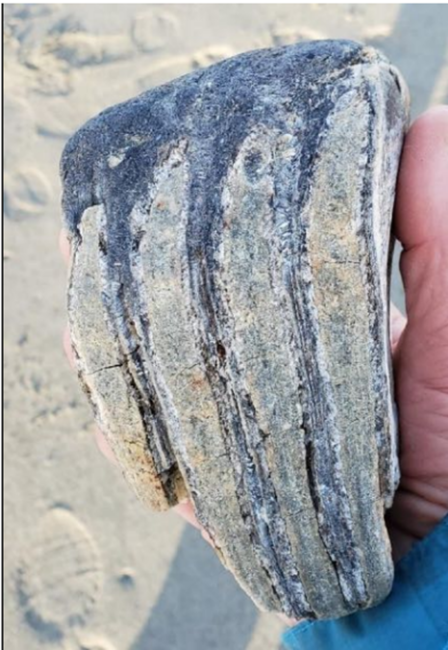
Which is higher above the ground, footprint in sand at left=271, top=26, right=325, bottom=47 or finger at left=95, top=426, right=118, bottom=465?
footprint in sand at left=271, top=26, right=325, bottom=47

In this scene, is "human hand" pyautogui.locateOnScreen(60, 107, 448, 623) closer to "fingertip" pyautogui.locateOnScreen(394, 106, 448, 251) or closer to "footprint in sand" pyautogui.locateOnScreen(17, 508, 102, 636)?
"fingertip" pyautogui.locateOnScreen(394, 106, 448, 251)

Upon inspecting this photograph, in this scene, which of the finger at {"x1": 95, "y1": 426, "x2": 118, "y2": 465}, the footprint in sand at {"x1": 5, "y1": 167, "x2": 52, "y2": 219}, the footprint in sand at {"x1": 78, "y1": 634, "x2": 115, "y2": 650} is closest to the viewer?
the finger at {"x1": 95, "y1": 426, "x2": 118, "y2": 465}

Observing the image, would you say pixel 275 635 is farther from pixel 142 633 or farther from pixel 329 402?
pixel 329 402

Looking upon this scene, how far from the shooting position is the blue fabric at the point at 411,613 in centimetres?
106

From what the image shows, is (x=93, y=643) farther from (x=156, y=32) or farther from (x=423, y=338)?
(x=156, y=32)

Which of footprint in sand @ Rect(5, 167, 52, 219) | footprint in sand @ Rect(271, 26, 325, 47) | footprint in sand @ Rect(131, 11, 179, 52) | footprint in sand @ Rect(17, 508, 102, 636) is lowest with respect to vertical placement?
footprint in sand @ Rect(17, 508, 102, 636)

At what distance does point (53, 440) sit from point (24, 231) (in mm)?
526

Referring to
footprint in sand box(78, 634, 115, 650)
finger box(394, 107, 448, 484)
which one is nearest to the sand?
footprint in sand box(78, 634, 115, 650)

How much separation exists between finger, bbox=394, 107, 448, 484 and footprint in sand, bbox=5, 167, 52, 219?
Result: 4.01 feet

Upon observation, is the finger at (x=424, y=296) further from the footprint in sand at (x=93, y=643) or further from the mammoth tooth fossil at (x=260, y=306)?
the footprint in sand at (x=93, y=643)

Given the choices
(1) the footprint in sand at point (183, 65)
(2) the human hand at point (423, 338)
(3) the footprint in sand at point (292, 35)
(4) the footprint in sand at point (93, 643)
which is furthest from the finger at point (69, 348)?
(3) the footprint in sand at point (292, 35)

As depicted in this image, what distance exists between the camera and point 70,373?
209 cm

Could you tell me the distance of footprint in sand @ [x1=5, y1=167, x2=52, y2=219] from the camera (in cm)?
219

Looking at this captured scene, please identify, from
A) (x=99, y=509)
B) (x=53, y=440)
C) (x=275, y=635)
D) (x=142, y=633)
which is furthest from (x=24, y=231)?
(x=275, y=635)
